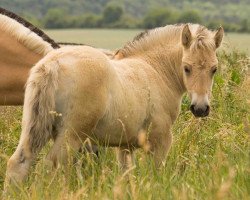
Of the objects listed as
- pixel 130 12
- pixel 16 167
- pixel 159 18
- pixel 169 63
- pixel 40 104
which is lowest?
pixel 130 12

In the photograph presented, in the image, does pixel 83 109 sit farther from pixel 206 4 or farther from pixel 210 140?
pixel 206 4

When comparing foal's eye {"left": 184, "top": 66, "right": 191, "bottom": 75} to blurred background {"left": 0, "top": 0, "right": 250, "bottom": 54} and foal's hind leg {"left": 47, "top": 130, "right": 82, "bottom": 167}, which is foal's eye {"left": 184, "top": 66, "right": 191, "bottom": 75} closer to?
foal's hind leg {"left": 47, "top": 130, "right": 82, "bottom": 167}

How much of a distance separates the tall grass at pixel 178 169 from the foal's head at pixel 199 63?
0.34 meters

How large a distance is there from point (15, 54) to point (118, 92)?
7.93 ft

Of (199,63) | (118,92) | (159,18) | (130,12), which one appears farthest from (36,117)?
(130,12)

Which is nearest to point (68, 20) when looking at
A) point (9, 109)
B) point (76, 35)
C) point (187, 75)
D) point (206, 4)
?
point (76, 35)

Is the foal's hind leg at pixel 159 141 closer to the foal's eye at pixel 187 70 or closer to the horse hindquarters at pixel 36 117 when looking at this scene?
the foal's eye at pixel 187 70

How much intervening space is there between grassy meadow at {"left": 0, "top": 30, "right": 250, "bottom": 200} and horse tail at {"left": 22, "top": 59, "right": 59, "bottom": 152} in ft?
0.80

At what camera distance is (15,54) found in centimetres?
933

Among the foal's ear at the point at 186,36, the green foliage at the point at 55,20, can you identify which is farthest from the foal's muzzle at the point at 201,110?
the green foliage at the point at 55,20

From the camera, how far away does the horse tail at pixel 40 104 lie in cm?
674

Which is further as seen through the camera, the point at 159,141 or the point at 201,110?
the point at 159,141

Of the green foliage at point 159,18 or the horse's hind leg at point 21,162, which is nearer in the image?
the horse's hind leg at point 21,162

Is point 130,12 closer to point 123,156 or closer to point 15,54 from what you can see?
point 15,54
